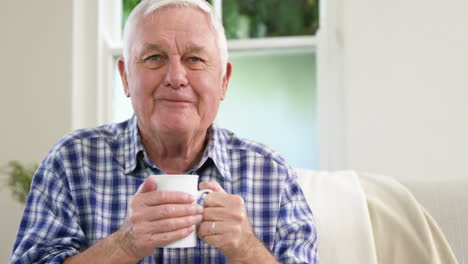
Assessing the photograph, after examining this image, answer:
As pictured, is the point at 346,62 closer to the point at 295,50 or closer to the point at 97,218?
the point at 295,50

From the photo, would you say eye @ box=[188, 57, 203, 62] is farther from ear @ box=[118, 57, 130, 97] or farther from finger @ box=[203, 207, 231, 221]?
finger @ box=[203, 207, 231, 221]

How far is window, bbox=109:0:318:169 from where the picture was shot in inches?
105

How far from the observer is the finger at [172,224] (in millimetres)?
909

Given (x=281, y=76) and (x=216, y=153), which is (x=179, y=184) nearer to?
(x=216, y=153)

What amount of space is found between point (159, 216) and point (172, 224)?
28 mm

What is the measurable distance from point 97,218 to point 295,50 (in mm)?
1755

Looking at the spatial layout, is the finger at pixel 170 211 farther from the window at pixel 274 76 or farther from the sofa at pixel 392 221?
the window at pixel 274 76

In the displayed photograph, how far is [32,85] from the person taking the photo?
2.71 m

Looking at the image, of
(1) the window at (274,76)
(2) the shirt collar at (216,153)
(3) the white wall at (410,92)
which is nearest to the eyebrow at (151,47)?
(2) the shirt collar at (216,153)

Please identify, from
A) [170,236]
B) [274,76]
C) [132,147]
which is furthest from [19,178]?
[170,236]

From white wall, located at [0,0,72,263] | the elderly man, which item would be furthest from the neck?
white wall, located at [0,0,72,263]

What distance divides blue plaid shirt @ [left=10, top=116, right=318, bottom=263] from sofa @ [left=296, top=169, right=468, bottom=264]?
0.19 metres

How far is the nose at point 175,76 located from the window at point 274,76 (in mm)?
1553

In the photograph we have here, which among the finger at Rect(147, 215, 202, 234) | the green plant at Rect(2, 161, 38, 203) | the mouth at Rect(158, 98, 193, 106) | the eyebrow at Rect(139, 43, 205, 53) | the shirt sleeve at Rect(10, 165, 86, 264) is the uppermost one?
the eyebrow at Rect(139, 43, 205, 53)
